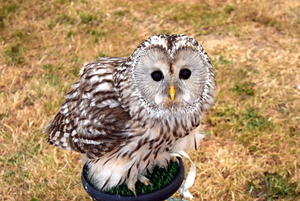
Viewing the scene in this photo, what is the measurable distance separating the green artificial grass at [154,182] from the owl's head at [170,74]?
52cm

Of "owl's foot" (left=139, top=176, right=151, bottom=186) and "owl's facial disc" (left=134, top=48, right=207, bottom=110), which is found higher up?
"owl's facial disc" (left=134, top=48, right=207, bottom=110)

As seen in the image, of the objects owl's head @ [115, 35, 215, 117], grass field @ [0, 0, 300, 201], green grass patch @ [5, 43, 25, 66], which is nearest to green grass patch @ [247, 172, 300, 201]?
grass field @ [0, 0, 300, 201]

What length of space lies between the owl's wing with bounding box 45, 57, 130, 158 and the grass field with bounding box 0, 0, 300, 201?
88 cm

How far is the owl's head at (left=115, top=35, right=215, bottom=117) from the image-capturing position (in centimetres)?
182

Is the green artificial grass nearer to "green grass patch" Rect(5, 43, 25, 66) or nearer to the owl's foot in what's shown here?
the owl's foot

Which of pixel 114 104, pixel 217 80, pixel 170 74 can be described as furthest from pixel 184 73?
pixel 217 80

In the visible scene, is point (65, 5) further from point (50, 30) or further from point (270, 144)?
point (270, 144)

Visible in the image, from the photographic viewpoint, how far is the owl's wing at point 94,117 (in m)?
2.11

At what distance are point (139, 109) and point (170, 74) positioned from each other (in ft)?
1.06

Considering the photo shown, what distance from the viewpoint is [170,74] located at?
182 centimetres

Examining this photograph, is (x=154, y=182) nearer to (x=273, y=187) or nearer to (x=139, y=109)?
(x=139, y=109)

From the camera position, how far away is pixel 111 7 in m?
6.05

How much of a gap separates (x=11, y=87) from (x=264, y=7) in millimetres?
3941

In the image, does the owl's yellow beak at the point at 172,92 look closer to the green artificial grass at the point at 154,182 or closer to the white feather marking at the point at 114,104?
the white feather marking at the point at 114,104
